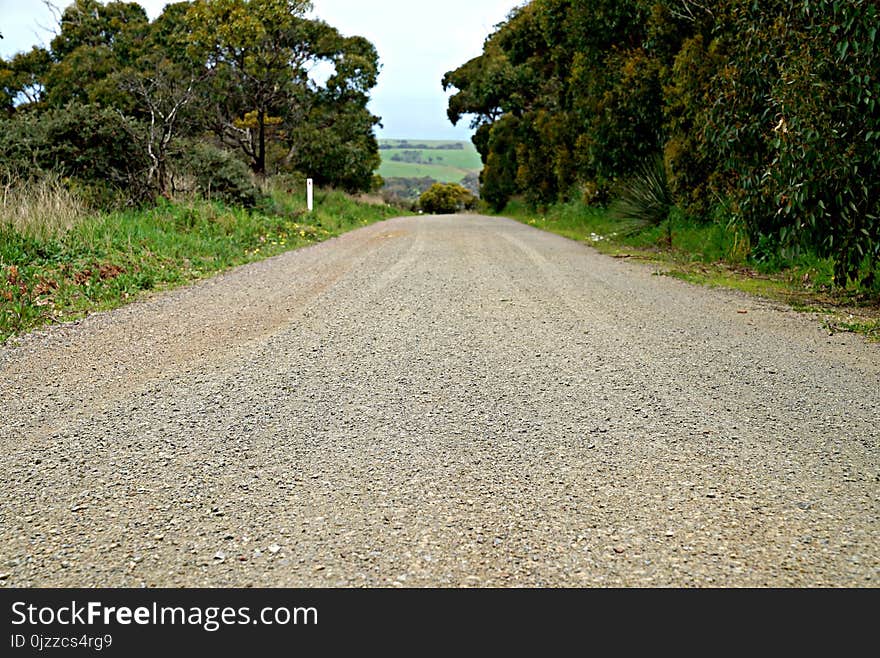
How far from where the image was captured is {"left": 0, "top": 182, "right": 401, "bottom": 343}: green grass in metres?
6.80

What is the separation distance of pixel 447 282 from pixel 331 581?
20.8ft

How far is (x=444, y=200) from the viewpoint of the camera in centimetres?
5591

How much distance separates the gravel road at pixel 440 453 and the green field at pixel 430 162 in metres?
77.1

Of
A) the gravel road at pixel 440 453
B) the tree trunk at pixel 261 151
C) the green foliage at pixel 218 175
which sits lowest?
the gravel road at pixel 440 453

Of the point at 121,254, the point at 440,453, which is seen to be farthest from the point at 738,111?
the point at 121,254

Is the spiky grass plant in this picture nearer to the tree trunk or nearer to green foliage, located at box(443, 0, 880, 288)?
green foliage, located at box(443, 0, 880, 288)

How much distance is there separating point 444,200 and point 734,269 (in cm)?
4692

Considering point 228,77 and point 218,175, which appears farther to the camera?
point 228,77

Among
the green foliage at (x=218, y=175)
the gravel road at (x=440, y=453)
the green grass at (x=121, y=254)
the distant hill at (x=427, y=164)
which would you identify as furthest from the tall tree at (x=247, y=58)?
the distant hill at (x=427, y=164)

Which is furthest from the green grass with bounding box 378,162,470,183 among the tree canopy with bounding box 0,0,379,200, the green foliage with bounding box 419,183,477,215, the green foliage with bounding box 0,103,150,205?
the green foliage with bounding box 0,103,150,205

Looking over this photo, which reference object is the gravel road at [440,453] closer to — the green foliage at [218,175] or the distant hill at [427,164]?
the green foliage at [218,175]

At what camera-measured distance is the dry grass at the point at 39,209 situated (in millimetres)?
8680

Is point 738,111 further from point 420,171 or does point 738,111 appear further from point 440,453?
point 420,171
